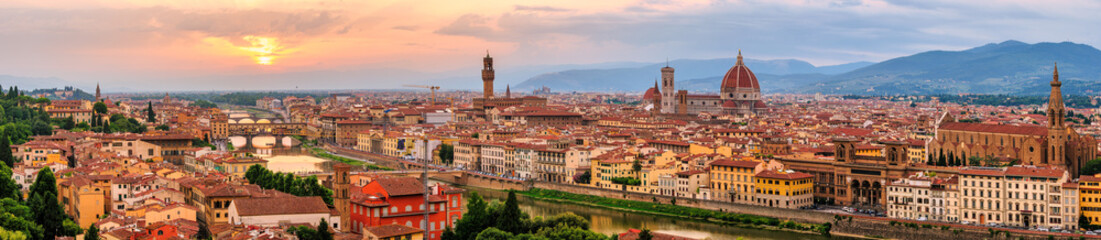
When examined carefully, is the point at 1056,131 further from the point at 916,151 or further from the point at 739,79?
the point at 739,79

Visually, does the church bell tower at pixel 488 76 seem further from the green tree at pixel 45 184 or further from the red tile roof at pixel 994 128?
the green tree at pixel 45 184

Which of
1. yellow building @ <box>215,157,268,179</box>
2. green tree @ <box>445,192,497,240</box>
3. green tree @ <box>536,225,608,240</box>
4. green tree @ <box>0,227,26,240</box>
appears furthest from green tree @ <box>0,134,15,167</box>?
green tree @ <box>536,225,608,240</box>

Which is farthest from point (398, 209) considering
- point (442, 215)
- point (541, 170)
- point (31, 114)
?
point (31, 114)

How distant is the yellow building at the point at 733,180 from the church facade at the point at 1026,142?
24.3ft

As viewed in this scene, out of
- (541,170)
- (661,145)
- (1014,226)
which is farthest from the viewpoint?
(661,145)

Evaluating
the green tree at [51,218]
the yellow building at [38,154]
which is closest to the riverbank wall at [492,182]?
the yellow building at [38,154]

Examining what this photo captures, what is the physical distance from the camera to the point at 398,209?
76.4 feet

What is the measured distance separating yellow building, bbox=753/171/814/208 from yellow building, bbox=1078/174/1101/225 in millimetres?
7342

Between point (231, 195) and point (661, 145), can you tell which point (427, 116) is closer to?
point (661, 145)

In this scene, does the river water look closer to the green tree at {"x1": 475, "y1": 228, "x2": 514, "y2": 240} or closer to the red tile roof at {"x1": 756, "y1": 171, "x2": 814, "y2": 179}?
the red tile roof at {"x1": 756, "y1": 171, "x2": 814, "y2": 179}

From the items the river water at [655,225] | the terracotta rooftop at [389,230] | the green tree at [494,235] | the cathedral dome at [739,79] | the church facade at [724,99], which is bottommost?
the river water at [655,225]

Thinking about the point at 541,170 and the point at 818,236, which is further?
the point at 541,170

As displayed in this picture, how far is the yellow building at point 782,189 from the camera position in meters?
30.9

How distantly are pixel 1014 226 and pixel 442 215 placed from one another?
13247mm
